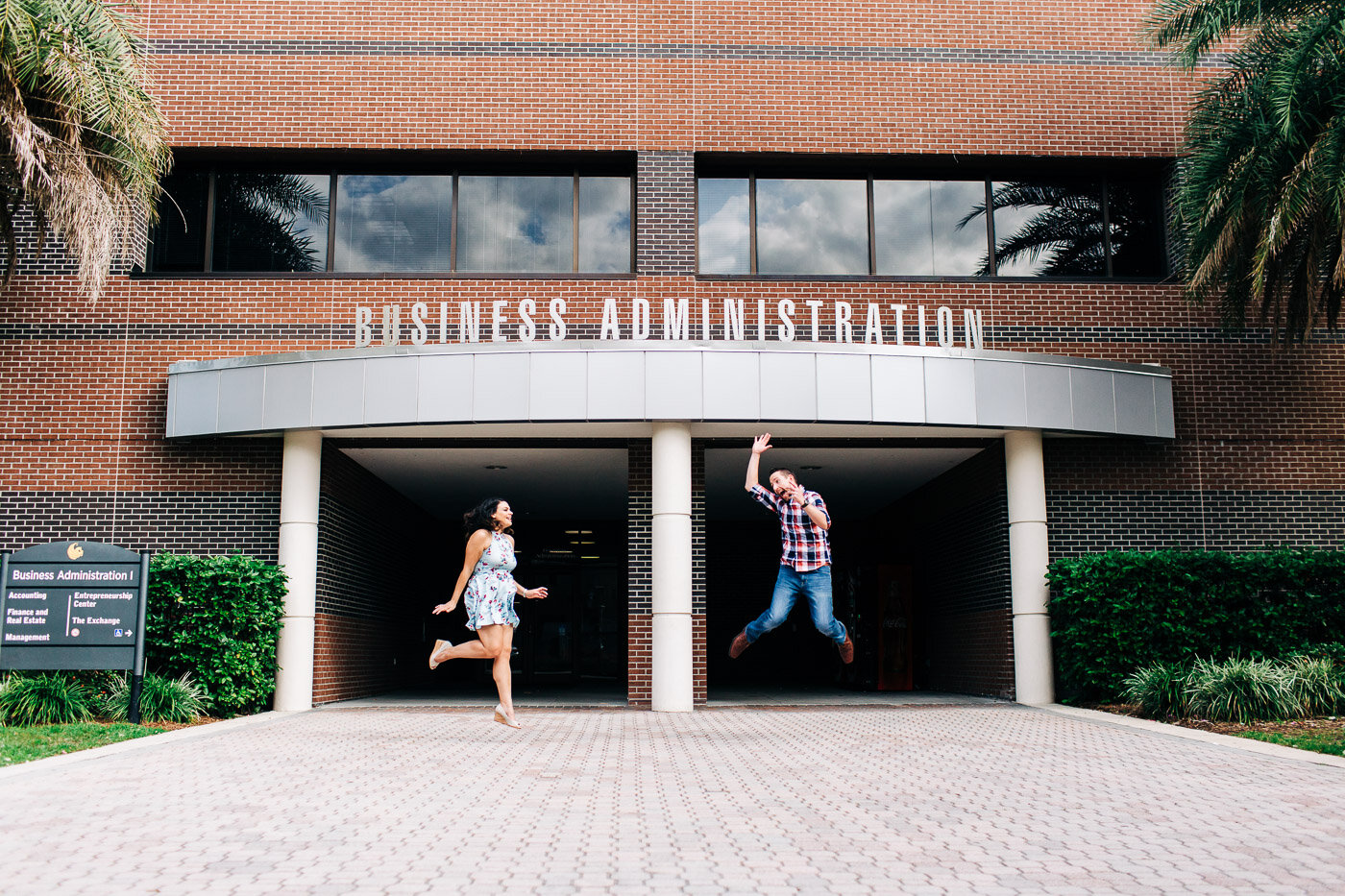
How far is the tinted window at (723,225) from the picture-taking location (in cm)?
1572

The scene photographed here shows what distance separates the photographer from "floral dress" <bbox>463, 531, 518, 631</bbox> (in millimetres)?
10266

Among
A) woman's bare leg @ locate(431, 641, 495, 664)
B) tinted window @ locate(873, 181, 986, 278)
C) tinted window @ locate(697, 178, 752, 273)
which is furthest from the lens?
tinted window @ locate(873, 181, 986, 278)

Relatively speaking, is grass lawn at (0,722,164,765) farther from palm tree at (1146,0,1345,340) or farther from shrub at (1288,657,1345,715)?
palm tree at (1146,0,1345,340)

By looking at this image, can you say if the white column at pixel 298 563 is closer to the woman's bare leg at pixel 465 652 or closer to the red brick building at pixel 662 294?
the red brick building at pixel 662 294

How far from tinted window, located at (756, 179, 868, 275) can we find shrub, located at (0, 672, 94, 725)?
31.8 ft

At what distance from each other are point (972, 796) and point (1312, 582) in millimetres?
8161

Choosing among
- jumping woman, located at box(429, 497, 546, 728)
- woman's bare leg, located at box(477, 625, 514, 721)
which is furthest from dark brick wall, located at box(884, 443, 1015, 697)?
jumping woman, located at box(429, 497, 546, 728)

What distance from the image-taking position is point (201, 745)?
972cm

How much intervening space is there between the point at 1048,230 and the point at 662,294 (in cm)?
557

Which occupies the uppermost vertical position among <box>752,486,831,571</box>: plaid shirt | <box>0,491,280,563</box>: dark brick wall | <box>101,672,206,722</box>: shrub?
<box>0,491,280,563</box>: dark brick wall

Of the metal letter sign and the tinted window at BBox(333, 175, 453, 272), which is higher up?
the tinted window at BBox(333, 175, 453, 272)

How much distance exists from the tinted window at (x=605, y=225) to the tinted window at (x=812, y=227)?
6.01 feet

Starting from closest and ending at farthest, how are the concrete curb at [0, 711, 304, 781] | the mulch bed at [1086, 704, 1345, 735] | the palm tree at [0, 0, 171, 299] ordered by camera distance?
the concrete curb at [0, 711, 304, 781] < the mulch bed at [1086, 704, 1345, 735] < the palm tree at [0, 0, 171, 299]

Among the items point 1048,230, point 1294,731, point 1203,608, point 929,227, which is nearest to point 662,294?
point 929,227
